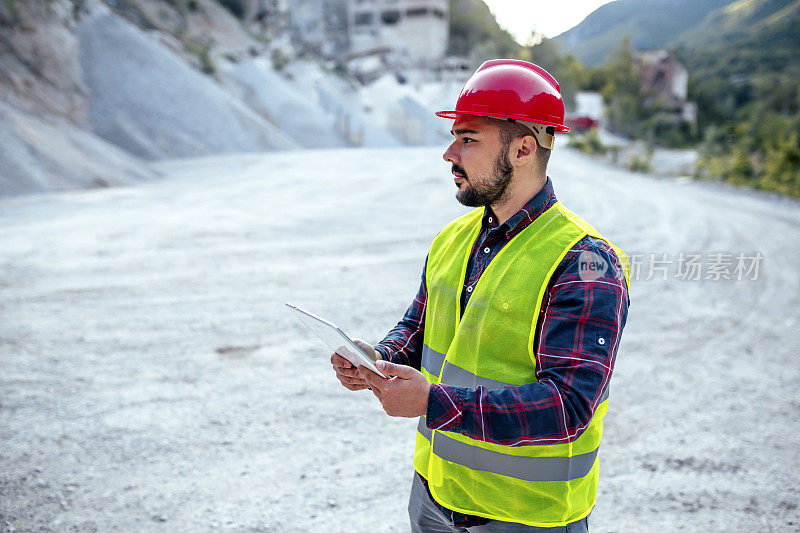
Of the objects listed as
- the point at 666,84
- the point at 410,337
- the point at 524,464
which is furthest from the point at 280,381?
the point at 666,84

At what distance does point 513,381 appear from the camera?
1497 millimetres

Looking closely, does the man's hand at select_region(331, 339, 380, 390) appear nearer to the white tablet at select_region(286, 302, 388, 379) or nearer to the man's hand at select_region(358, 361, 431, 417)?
the white tablet at select_region(286, 302, 388, 379)

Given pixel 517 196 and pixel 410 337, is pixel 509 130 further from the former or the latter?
pixel 410 337

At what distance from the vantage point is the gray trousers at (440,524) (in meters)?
1.56

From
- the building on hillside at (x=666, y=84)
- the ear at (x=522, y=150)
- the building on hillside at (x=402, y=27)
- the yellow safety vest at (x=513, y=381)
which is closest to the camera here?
the yellow safety vest at (x=513, y=381)

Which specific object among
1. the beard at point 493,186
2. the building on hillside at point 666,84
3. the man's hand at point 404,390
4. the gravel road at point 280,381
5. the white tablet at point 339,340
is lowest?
the gravel road at point 280,381

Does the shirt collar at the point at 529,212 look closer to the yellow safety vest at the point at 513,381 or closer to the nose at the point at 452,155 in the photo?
the yellow safety vest at the point at 513,381

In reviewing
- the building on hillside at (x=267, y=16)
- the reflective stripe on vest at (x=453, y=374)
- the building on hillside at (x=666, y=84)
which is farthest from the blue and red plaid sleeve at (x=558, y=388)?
the building on hillside at (x=666, y=84)

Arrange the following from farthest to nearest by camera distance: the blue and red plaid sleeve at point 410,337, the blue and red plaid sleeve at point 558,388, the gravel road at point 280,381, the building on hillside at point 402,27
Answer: the building on hillside at point 402,27 → the gravel road at point 280,381 → the blue and red plaid sleeve at point 410,337 → the blue and red plaid sleeve at point 558,388

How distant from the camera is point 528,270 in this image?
149 centimetres

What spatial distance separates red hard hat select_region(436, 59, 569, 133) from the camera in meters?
1.55

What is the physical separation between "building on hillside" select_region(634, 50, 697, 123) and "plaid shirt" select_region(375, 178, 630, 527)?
2361 inches

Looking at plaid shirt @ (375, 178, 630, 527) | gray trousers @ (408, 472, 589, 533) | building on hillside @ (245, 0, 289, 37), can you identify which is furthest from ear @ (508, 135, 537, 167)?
building on hillside @ (245, 0, 289, 37)

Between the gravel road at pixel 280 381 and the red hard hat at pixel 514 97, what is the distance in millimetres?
2507
